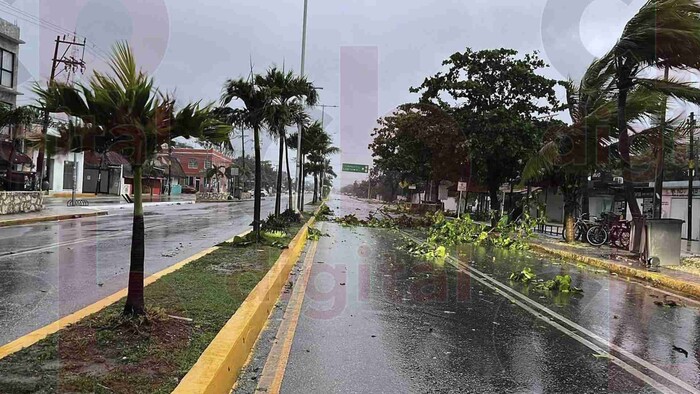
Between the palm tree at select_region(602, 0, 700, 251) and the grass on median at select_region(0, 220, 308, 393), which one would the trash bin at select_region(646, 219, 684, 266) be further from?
the grass on median at select_region(0, 220, 308, 393)

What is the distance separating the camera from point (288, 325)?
23.0ft

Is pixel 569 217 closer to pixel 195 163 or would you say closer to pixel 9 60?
pixel 9 60

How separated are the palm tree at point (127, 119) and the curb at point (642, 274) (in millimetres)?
9958

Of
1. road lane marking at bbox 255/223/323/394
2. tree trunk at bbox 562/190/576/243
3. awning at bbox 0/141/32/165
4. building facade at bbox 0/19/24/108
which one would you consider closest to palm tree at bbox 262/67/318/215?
road lane marking at bbox 255/223/323/394

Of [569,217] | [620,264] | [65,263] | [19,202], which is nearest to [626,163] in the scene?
[620,264]

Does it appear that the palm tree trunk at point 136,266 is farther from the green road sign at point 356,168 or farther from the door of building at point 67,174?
the green road sign at point 356,168

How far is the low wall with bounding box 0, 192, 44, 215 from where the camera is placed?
902 inches

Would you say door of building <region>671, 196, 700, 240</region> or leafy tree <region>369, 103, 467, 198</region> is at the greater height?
leafy tree <region>369, 103, 467, 198</region>

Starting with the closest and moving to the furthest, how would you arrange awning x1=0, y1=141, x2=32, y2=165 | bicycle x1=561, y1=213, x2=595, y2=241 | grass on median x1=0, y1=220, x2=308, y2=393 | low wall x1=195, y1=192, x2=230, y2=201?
grass on median x1=0, y1=220, x2=308, y2=393 < bicycle x1=561, y1=213, x2=595, y2=241 < awning x1=0, y1=141, x2=32, y2=165 < low wall x1=195, y1=192, x2=230, y2=201

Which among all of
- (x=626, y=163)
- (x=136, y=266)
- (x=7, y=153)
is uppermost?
(x=7, y=153)

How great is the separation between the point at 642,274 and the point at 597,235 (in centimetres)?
722

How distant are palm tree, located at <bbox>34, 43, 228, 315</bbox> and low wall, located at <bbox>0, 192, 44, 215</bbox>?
20635 mm

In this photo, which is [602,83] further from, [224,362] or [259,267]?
[224,362]

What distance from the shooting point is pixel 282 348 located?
237 inches
